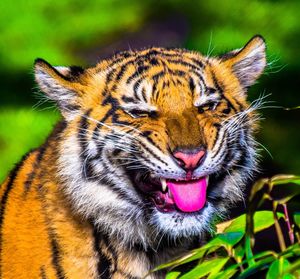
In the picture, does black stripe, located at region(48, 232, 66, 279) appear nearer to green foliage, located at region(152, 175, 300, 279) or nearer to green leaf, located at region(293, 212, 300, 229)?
green foliage, located at region(152, 175, 300, 279)

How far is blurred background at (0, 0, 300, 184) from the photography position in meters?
6.18

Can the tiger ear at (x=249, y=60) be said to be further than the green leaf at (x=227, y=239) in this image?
Yes

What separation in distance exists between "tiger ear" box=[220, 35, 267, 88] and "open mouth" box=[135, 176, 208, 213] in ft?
1.86

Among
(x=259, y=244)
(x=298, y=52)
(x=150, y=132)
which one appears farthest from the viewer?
(x=298, y=52)

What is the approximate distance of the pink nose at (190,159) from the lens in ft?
10.5

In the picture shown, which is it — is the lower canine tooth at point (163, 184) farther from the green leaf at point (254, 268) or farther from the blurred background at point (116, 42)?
A: the blurred background at point (116, 42)

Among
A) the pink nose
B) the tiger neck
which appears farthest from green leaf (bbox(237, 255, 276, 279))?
the tiger neck

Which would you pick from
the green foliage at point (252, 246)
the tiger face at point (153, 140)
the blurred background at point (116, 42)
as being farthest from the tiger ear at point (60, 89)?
A: the blurred background at point (116, 42)

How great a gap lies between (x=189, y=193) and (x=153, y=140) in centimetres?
19

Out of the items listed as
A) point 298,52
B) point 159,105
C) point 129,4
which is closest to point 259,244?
point 298,52

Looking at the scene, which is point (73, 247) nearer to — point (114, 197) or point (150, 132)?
point (114, 197)

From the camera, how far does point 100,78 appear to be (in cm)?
362

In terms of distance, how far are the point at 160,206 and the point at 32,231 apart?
45cm

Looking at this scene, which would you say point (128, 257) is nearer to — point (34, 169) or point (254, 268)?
point (34, 169)
